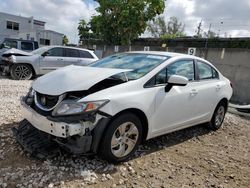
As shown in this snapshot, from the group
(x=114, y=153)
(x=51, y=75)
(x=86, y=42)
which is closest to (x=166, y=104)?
(x=114, y=153)

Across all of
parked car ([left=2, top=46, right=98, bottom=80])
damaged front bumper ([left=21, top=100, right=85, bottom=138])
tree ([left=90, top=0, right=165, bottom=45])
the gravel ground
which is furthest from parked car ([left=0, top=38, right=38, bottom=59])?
damaged front bumper ([left=21, top=100, right=85, bottom=138])

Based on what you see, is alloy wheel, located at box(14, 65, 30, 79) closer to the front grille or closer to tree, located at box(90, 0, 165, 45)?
the front grille

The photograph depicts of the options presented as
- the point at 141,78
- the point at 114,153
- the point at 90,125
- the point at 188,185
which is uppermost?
the point at 141,78

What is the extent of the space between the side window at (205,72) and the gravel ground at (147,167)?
1175 millimetres

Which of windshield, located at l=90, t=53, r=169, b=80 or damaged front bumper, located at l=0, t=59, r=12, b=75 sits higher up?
windshield, located at l=90, t=53, r=169, b=80

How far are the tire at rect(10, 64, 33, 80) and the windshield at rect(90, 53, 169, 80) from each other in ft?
21.1

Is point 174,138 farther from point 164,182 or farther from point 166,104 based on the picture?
point 164,182

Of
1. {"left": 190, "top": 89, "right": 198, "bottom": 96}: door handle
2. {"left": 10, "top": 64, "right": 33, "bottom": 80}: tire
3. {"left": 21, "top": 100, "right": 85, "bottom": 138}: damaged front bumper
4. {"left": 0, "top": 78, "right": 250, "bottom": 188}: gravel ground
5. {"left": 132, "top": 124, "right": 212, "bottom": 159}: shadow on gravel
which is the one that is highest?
{"left": 190, "top": 89, "right": 198, "bottom": 96}: door handle

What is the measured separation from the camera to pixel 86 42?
2475 cm

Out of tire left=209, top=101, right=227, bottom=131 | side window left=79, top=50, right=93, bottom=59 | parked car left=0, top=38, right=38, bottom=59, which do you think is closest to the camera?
tire left=209, top=101, right=227, bottom=131

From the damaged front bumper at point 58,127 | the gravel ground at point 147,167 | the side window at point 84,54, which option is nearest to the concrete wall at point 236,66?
the side window at point 84,54

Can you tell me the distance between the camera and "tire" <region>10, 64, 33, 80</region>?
10.1 meters

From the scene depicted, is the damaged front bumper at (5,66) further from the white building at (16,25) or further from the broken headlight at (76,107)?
the white building at (16,25)

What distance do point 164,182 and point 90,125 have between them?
1.15 m
